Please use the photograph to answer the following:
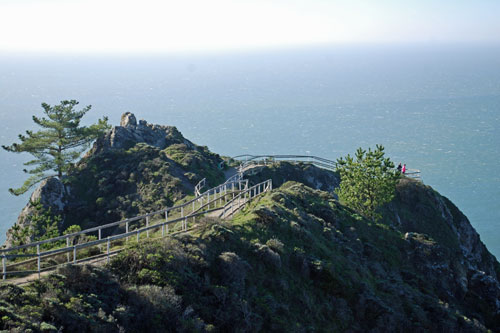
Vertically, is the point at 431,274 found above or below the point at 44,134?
below

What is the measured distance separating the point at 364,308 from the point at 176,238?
28.0 feet

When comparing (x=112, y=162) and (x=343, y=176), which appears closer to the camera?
(x=343, y=176)

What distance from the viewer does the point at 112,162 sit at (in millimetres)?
48656

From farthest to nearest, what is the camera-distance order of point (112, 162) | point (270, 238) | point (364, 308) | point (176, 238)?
point (112, 162) < point (270, 238) < point (364, 308) < point (176, 238)

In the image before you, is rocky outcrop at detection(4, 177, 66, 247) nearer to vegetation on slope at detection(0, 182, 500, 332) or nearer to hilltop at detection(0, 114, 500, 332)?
hilltop at detection(0, 114, 500, 332)

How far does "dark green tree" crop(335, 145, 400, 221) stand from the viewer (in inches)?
1484

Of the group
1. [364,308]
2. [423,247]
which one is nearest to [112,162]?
[423,247]

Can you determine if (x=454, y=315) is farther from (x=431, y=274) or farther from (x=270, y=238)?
(x=270, y=238)

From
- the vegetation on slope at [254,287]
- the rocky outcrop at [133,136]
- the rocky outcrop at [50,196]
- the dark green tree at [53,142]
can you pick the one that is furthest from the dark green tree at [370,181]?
the dark green tree at [53,142]

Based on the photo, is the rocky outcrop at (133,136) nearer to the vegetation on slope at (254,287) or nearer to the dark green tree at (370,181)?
the dark green tree at (370,181)

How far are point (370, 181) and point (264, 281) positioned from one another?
21577 millimetres

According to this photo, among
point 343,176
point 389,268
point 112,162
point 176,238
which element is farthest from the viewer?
point 112,162

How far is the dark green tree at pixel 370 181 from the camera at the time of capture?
3769cm

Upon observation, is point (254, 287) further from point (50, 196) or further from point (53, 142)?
point (53, 142)
